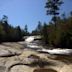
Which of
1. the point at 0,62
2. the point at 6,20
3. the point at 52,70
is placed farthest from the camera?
the point at 6,20

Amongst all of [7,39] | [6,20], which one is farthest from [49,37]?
[6,20]

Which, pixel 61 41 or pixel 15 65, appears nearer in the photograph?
pixel 15 65

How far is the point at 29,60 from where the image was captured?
49.0 ft

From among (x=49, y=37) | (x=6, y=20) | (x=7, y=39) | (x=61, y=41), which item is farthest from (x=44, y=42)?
(x=6, y=20)

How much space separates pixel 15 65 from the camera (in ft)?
45.9

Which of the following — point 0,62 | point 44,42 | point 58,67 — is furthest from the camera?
point 44,42

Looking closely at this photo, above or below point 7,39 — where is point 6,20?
above

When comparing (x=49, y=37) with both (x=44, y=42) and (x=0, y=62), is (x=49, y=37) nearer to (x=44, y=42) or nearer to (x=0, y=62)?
(x=44, y=42)

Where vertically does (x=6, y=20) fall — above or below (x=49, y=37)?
above

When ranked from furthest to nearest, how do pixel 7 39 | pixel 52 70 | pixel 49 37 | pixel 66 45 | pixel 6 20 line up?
pixel 6 20, pixel 7 39, pixel 49 37, pixel 66 45, pixel 52 70

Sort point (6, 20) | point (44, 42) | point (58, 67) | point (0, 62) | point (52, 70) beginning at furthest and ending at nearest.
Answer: point (6, 20)
point (44, 42)
point (0, 62)
point (58, 67)
point (52, 70)

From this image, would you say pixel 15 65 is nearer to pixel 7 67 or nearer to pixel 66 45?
pixel 7 67

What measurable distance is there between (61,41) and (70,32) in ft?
7.01

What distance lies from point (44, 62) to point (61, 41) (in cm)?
2434
